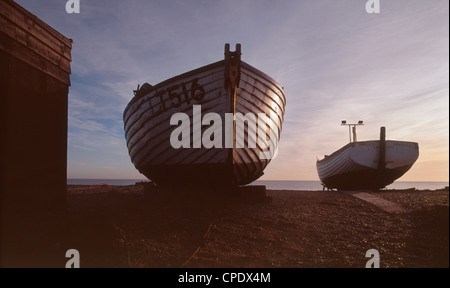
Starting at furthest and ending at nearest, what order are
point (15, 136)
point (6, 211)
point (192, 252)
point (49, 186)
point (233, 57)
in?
point (233, 57), point (49, 186), point (15, 136), point (6, 211), point (192, 252)

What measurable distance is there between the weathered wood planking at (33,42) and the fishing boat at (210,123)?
181 centimetres

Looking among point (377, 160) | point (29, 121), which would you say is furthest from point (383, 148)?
point (29, 121)

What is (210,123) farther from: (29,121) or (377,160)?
(377,160)

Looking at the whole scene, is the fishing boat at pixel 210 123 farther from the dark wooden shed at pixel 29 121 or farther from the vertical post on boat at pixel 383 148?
the vertical post on boat at pixel 383 148

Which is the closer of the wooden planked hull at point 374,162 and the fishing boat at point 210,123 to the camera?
the fishing boat at point 210,123

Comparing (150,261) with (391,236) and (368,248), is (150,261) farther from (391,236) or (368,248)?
(391,236)

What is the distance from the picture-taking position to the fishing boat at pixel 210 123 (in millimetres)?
5004

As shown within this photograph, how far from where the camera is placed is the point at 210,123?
507 centimetres

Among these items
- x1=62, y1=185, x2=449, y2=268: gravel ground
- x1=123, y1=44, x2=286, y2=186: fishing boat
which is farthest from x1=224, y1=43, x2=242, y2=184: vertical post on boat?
x1=62, y1=185, x2=449, y2=268: gravel ground

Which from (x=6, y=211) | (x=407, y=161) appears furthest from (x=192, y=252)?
(x=407, y=161)

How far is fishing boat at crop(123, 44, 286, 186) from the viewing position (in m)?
5.00

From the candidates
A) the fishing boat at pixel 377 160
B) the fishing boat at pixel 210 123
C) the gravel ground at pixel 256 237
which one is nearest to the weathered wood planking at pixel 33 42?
the fishing boat at pixel 210 123
